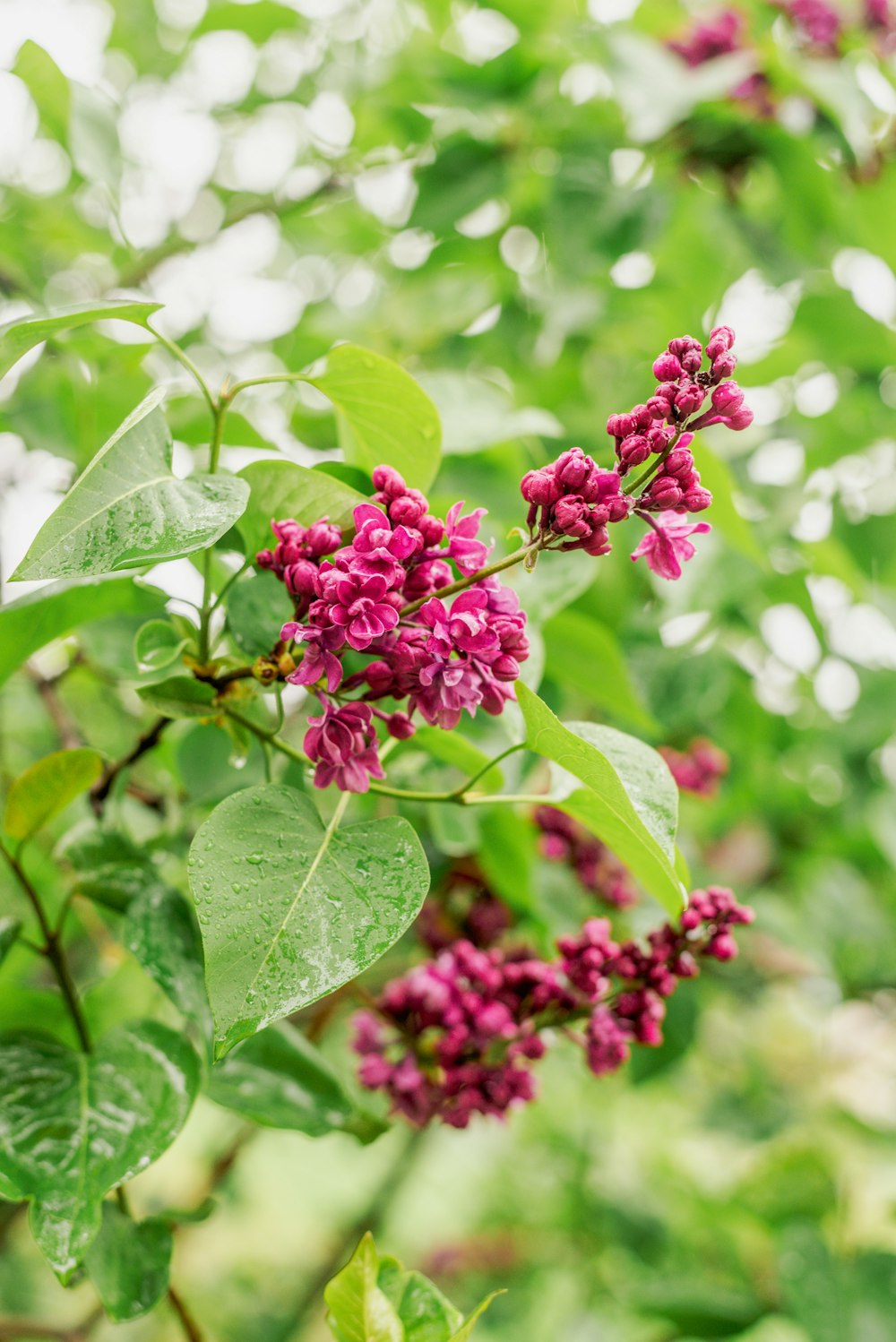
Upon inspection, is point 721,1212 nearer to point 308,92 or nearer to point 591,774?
point 591,774

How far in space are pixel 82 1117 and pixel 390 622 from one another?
13.7 inches

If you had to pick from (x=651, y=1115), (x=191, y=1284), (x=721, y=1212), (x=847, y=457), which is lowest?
(x=191, y=1284)

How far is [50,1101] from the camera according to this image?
557 mm

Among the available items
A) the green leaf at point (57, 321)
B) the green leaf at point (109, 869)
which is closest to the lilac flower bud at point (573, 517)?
the green leaf at point (57, 321)

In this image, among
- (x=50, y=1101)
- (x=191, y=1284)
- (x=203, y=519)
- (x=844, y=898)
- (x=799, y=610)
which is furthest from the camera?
(x=191, y=1284)

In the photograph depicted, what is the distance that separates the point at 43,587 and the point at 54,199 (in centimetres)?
134

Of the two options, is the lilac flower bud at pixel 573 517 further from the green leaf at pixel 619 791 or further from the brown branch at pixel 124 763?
the brown branch at pixel 124 763

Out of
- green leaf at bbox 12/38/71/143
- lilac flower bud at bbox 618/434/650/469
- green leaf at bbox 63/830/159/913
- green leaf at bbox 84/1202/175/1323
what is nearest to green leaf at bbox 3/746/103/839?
green leaf at bbox 63/830/159/913

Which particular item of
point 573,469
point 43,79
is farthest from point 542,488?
point 43,79

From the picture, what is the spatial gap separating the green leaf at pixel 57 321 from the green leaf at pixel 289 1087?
0.42 m

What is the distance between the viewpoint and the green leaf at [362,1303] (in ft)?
1.46

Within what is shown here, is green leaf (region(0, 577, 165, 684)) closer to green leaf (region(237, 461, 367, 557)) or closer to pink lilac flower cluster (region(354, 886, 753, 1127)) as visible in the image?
green leaf (region(237, 461, 367, 557))

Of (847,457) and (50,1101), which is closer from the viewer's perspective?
(50,1101)

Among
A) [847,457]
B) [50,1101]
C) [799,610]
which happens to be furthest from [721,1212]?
[50,1101]
